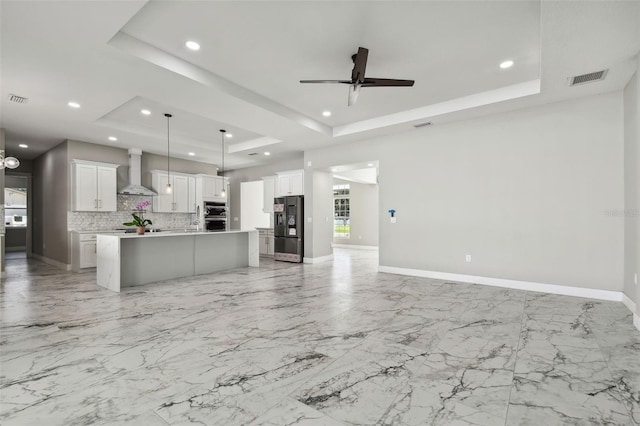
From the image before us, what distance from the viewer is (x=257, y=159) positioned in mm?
9039

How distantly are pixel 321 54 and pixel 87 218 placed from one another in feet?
21.6

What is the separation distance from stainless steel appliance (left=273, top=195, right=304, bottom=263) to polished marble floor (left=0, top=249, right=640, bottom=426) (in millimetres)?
3405

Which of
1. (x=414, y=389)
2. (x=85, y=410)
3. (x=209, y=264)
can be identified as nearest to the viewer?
(x=85, y=410)

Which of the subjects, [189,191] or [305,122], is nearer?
[305,122]

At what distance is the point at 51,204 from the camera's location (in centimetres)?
755

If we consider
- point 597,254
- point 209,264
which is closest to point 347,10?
point 597,254

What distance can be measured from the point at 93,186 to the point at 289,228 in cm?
446

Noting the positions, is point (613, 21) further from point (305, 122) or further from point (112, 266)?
point (112, 266)

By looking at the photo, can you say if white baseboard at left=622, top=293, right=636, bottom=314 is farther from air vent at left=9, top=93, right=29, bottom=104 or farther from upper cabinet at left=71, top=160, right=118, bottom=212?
upper cabinet at left=71, top=160, right=118, bottom=212

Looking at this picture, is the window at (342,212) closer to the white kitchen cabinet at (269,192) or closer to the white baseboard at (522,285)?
the white kitchen cabinet at (269,192)

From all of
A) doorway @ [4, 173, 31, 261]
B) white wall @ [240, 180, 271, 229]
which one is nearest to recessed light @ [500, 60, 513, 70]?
white wall @ [240, 180, 271, 229]

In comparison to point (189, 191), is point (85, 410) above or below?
below

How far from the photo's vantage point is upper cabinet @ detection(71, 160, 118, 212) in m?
6.64

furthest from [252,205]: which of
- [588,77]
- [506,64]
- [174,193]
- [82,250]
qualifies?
[588,77]
